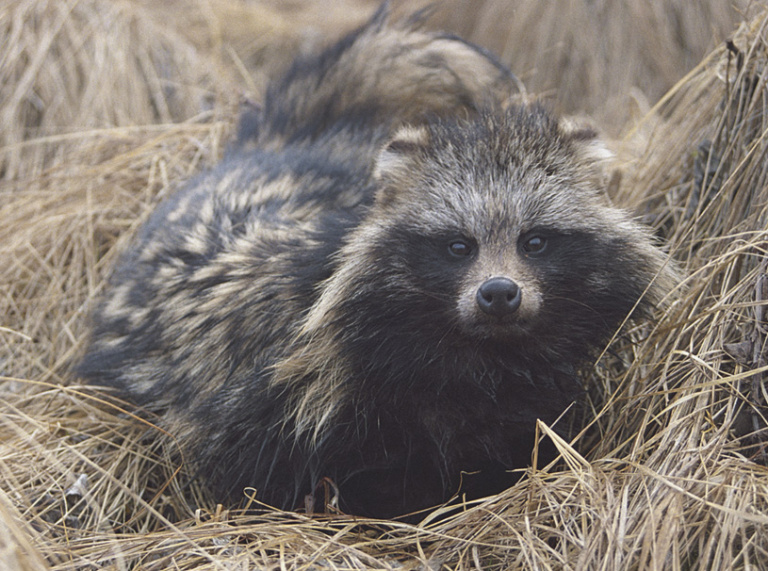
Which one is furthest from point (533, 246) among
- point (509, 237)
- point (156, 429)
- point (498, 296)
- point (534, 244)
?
point (156, 429)

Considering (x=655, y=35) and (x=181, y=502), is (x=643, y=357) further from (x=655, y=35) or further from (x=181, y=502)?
(x=655, y=35)

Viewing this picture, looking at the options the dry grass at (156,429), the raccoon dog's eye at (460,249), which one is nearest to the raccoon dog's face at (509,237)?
the raccoon dog's eye at (460,249)

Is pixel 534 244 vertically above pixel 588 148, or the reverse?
pixel 588 148

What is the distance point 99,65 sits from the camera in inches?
253

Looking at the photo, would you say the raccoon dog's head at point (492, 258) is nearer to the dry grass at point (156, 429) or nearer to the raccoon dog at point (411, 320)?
the raccoon dog at point (411, 320)

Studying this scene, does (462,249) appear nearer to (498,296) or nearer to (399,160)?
(498,296)

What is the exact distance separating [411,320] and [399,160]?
2.34ft

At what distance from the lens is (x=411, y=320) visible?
10.9ft

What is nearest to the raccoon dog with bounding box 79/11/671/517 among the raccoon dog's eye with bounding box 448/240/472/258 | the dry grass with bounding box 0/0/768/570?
the raccoon dog's eye with bounding box 448/240/472/258

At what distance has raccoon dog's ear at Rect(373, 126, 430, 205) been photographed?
3.58m

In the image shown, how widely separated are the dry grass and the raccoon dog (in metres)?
0.21

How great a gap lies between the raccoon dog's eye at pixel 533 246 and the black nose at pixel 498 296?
291 millimetres

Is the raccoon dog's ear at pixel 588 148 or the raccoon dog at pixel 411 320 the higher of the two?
the raccoon dog's ear at pixel 588 148

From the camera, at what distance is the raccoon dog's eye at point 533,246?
3.34 metres
